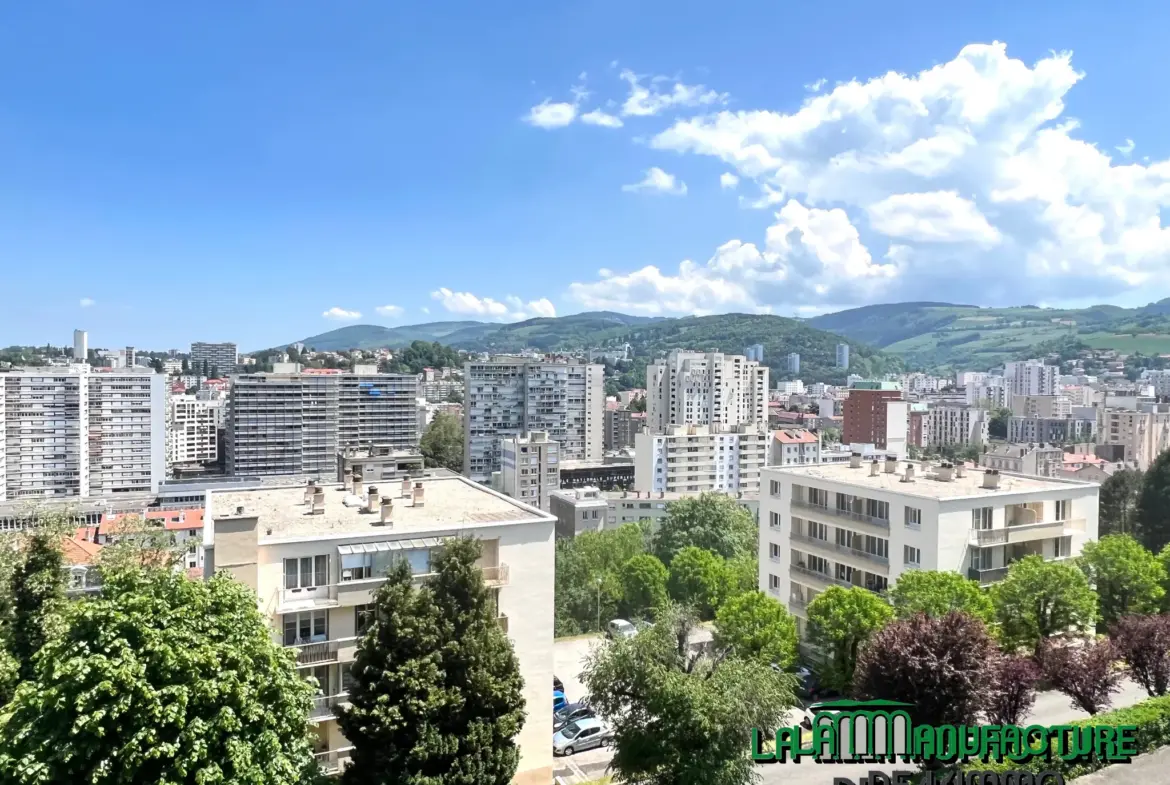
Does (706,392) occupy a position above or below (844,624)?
above

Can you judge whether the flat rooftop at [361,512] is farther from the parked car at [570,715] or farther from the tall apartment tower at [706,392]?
the tall apartment tower at [706,392]

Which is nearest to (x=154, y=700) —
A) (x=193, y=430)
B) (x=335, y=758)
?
(x=335, y=758)

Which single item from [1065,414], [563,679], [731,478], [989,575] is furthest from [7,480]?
[1065,414]

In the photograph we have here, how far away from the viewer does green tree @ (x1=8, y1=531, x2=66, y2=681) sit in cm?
1437

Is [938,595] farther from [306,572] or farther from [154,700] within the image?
[154,700]

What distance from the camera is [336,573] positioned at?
15875 millimetres

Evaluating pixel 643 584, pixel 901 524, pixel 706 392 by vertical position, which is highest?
pixel 706 392

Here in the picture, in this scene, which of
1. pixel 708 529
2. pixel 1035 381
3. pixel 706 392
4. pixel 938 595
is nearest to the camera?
pixel 938 595

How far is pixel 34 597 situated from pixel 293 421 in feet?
279

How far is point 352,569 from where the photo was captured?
15922 mm

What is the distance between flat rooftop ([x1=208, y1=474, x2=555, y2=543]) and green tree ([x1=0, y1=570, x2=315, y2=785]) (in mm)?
4168

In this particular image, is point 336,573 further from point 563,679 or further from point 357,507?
point 563,679

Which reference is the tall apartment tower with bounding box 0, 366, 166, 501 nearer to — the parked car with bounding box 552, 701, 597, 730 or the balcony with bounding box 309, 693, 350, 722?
the parked car with bounding box 552, 701, 597, 730

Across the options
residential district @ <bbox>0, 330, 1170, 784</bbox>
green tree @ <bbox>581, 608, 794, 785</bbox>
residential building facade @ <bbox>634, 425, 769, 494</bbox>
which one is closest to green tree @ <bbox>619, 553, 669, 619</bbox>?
residential district @ <bbox>0, 330, 1170, 784</bbox>
